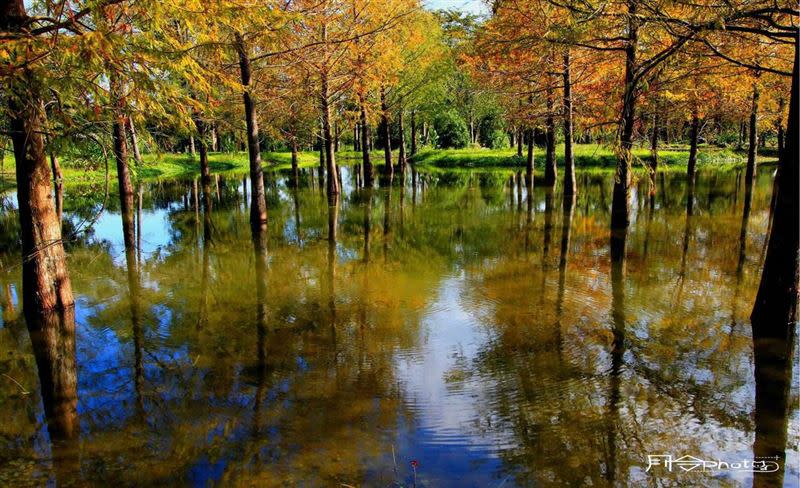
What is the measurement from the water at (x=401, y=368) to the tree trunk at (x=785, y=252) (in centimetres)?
46

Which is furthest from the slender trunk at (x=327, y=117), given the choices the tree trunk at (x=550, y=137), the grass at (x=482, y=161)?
the grass at (x=482, y=161)

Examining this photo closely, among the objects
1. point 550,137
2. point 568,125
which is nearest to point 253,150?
point 568,125

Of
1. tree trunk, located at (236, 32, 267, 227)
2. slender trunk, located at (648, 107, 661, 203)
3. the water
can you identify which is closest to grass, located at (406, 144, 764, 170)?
slender trunk, located at (648, 107, 661, 203)

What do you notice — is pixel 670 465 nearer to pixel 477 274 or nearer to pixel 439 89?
pixel 477 274

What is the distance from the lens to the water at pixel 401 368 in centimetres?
500

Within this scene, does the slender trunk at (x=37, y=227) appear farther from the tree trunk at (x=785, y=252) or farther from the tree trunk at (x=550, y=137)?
the tree trunk at (x=550, y=137)

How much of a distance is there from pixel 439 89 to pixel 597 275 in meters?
25.5

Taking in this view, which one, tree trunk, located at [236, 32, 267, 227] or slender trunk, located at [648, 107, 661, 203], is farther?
tree trunk, located at [236, 32, 267, 227]

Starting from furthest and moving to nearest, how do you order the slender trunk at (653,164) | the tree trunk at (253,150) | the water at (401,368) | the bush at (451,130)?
1. the bush at (451,130)
2. the tree trunk at (253,150)
3. the slender trunk at (653,164)
4. the water at (401,368)

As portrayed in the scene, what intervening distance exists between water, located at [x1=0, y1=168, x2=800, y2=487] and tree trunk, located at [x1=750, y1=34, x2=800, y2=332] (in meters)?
0.46

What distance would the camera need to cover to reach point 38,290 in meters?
9.05

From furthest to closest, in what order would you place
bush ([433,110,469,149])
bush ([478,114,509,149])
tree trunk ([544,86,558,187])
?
bush ([478,114,509,149]) → bush ([433,110,469,149]) → tree trunk ([544,86,558,187])

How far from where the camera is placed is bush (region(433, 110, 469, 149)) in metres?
52.0

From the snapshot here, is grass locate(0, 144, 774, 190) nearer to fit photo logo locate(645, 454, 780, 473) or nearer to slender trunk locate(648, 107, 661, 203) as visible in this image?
slender trunk locate(648, 107, 661, 203)
